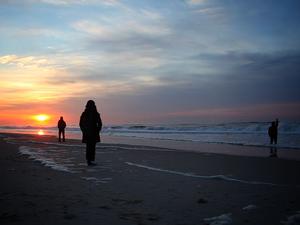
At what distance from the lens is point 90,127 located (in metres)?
12.1

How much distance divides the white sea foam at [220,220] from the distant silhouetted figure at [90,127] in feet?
23.8

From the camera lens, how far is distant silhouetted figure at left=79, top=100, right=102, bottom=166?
11.9m

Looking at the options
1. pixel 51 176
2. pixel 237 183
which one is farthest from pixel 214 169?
pixel 51 176

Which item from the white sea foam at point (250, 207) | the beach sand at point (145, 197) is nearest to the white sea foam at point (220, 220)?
the beach sand at point (145, 197)

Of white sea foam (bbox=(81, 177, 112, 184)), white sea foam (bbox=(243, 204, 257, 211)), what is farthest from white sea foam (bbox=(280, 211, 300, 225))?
white sea foam (bbox=(81, 177, 112, 184))

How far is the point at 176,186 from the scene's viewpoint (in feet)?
25.8

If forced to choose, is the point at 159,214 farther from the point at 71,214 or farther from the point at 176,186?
the point at 176,186

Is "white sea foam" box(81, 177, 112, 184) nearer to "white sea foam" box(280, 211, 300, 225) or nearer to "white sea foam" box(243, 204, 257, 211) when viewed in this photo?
"white sea foam" box(243, 204, 257, 211)

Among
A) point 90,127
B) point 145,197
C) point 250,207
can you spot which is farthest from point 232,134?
point 250,207

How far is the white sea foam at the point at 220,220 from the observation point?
4887mm

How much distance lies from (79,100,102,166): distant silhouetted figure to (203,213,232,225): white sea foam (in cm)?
727

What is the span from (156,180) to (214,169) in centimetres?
325

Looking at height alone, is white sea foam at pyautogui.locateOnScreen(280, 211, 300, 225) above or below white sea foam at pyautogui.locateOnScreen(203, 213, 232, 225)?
above

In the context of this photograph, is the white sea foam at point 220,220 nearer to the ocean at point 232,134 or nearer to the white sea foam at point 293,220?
the white sea foam at point 293,220
